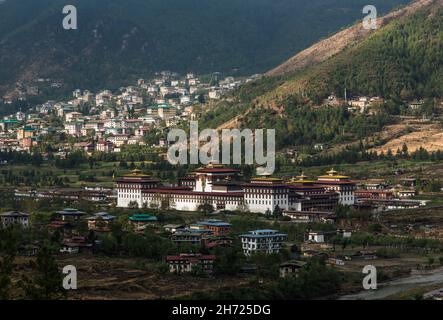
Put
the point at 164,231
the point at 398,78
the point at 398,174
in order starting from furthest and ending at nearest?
the point at 398,78 → the point at 398,174 → the point at 164,231

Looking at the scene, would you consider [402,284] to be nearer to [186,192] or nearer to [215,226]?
[215,226]

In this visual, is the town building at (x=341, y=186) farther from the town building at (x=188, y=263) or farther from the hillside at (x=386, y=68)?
the hillside at (x=386, y=68)

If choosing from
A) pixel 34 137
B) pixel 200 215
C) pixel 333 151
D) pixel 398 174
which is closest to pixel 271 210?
pixel 200 215

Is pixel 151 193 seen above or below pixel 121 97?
below

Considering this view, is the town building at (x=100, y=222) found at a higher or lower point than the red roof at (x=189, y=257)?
higher

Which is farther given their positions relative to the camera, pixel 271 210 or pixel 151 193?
pixel 151 193

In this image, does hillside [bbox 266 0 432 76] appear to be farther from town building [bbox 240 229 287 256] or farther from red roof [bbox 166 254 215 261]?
red roof [bbox 166 254 215 261]

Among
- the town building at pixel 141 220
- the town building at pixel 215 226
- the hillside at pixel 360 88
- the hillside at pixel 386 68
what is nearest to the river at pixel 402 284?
the town building at pixel 215 226
